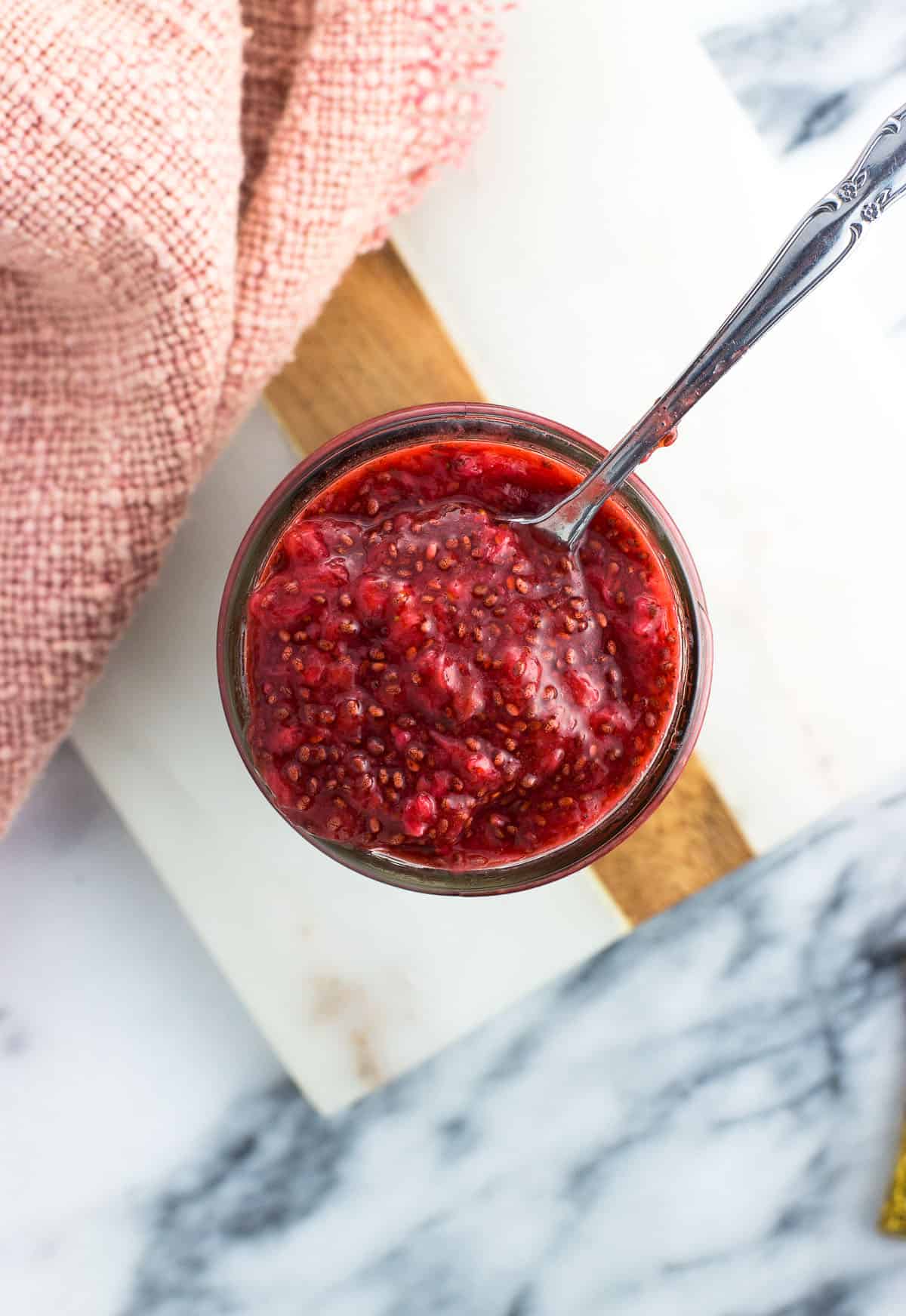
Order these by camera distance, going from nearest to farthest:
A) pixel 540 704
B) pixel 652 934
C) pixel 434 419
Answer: pixel 540 704, pixel 434 419, pixel 652 934

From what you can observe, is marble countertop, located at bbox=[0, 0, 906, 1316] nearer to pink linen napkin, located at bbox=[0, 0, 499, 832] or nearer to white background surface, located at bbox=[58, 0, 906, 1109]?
white background surface, located at bbox=[58, 0, 906, 1109]

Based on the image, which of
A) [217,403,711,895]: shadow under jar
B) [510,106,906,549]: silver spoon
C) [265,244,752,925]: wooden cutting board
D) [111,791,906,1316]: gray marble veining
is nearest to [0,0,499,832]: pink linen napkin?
[265,244,752,925]: wooden cutting board

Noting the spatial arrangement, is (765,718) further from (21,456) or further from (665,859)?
(21,456)

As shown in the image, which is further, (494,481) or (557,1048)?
(557,1048)

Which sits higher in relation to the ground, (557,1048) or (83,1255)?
(557,1048)


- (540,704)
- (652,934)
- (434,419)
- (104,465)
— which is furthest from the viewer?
(652,934)

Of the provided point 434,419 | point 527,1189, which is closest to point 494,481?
point 434,419

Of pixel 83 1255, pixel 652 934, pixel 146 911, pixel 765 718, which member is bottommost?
pixel 83 1255

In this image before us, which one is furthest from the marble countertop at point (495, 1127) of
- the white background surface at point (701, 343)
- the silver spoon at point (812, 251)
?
the silver spoon at point (812, 251)

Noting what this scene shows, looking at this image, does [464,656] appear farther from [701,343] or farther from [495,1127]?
[495,1127]

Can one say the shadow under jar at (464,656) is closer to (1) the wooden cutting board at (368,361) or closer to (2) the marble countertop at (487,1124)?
(1) the wooden cutting board at (368,361)
